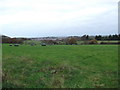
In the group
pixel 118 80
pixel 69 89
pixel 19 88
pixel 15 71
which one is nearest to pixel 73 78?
pixel 69 89

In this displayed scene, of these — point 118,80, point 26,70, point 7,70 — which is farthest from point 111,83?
point 7,70

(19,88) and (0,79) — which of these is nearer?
(19,88)

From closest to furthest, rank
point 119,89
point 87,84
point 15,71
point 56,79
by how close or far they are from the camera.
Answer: point 119,89 → point 87,84 → point 56,79 → point 15,71

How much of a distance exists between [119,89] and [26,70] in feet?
15.0

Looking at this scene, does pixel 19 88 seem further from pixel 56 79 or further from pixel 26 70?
pixel 26 70

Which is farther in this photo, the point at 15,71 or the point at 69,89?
the point at 15,71

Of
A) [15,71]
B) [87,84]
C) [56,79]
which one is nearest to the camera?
[87,84]

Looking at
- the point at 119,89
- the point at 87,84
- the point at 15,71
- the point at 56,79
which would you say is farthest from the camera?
the point at 15,71

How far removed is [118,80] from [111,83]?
1.72 ft

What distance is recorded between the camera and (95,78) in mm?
7738

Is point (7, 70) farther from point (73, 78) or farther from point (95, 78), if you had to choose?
point (95, 78)

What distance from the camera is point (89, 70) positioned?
29.6 feet

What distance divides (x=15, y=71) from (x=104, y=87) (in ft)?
14.4

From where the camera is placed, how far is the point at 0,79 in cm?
741
